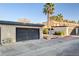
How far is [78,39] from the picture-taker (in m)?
21.7

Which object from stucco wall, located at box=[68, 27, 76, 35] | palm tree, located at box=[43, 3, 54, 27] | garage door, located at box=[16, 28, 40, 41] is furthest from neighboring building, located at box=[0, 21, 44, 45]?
stucco wall, located at box=[68, 27, 76, 35]

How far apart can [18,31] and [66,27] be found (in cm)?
199

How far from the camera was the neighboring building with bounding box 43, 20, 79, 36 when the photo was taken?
21594 millimetres

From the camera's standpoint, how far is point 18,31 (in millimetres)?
21969

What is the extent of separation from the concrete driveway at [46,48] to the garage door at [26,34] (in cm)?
30

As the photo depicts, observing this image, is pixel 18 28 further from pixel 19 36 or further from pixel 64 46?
pixel 64 46

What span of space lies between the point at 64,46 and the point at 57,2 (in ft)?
5.95

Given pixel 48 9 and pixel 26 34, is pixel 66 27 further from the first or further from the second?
pixel 26 34

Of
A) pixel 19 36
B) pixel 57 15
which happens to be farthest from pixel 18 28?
pixel 57 15

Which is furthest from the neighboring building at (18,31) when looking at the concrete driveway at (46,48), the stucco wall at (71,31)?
the stucco wall at (71,31)

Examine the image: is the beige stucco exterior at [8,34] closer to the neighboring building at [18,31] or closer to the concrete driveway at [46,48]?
the neighboring building at [18,31]

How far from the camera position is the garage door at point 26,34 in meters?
21.9

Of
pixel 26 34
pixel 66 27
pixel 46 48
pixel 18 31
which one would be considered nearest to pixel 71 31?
pixel 66 27

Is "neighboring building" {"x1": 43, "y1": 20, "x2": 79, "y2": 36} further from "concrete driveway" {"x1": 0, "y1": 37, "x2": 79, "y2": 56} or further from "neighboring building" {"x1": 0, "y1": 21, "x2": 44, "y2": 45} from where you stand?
"neighboring building" {"x1": 0, "y1": 21, "x2": 44, "y2": 45}
